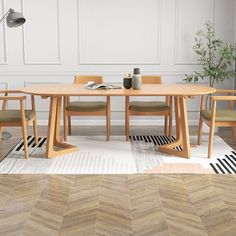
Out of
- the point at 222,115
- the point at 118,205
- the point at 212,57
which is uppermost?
the point at 212,57

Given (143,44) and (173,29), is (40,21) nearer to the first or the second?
(143,44)

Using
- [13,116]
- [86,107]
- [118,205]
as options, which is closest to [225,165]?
[118,205]

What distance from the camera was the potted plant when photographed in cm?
603

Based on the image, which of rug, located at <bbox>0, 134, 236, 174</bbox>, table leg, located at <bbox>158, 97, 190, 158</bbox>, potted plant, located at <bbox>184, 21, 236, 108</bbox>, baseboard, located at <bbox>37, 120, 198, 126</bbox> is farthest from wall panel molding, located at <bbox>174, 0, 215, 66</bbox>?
table leg, located at <bbox>158, 97, 190, 158</bbox>

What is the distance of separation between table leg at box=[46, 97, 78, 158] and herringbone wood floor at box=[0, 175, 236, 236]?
645mm

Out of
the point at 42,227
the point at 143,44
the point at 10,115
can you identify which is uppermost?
the point at 143,44

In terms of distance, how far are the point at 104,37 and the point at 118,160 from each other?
7.78 ft

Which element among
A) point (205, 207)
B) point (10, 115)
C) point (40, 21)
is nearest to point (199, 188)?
point (205, 207)

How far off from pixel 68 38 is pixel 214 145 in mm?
2546

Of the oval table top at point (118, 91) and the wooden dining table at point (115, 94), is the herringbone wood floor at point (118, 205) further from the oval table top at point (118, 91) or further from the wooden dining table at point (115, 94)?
the oval table top at point (118, 91)

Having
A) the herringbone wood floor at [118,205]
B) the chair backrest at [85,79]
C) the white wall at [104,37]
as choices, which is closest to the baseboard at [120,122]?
the white wall at [104,37]

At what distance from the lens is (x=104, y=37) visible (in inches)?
250

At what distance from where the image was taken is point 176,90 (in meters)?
4.71

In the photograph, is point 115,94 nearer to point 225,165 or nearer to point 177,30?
point 225,165
